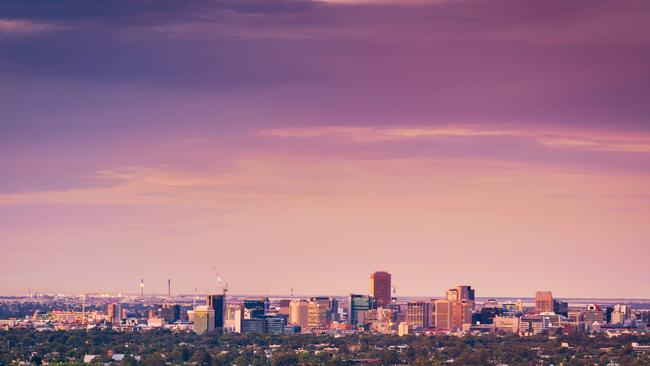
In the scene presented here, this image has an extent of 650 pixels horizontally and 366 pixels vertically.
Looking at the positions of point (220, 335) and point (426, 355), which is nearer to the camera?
point (426, 355)

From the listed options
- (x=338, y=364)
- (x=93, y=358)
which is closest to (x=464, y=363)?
(x=338, y=364)

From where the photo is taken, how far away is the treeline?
14200 cm

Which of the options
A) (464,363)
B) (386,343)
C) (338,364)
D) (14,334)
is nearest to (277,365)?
(338,364)

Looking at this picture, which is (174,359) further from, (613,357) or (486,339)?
(486,339)

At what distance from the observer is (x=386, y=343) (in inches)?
7131

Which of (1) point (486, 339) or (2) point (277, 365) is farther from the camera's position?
(1) point (486, 339)

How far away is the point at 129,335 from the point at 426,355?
4945 centimetres

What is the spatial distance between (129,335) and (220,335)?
12.6m

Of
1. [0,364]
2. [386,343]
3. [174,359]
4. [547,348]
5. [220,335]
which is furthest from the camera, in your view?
[220,335]

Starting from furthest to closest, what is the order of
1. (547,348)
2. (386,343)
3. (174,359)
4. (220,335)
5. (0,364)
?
1. (220,335)
2. (386,343)
3. (547,348)
4. (174,359)
5. (0,364)

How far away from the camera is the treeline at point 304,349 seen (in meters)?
Result: 142

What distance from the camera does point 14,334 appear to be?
187 meters

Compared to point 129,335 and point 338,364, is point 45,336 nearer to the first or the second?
point 129,335

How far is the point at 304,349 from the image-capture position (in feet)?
548
